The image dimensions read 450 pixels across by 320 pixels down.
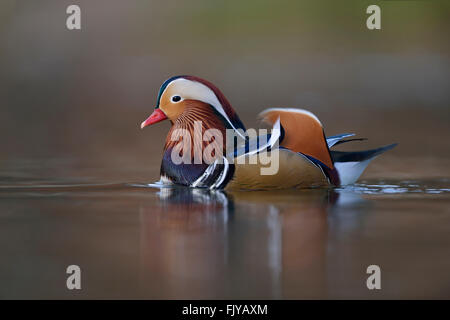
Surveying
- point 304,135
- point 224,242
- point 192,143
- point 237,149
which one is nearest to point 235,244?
point 224,242

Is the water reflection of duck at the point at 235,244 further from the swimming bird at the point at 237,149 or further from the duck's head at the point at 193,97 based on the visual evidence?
the duck's head at the point at 193,97

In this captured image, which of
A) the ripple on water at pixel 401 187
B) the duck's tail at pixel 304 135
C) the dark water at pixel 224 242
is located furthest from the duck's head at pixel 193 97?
the ripple on water at pixel 401 187

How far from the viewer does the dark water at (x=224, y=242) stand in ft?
8.83

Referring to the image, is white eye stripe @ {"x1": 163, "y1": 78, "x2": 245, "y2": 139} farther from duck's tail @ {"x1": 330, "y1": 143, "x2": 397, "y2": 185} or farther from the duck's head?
duck's tail @ {"x1": 330, "y1": 143, "x2": 397, "y2": 185}

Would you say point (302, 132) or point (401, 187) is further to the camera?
point (401, 187)

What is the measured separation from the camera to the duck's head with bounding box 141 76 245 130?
4918mm

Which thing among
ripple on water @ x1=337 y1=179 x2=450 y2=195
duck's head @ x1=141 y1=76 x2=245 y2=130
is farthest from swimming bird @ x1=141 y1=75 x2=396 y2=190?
ripple on water @ x1=337 y1=179 x2=450 y2=195

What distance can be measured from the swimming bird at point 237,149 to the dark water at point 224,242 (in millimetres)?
127

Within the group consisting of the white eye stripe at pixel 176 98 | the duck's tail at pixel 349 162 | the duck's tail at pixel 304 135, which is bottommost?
the duck's tail at pixel 349 162

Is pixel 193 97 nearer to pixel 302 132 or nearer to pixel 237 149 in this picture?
pixel 237 149

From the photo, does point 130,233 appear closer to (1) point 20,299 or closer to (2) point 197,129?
(1) point 20,299

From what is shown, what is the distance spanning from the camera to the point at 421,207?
4.17 meters

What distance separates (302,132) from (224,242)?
1548mm

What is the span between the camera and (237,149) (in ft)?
15.3
